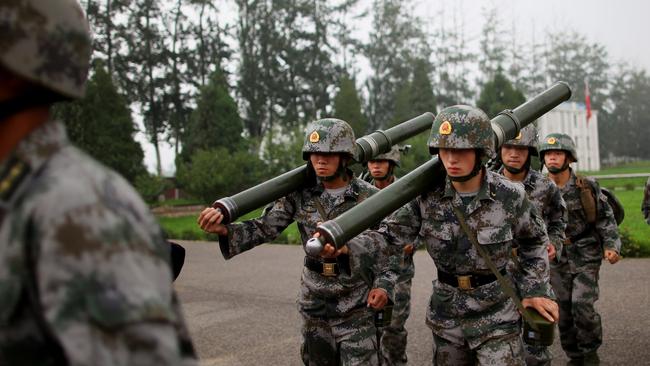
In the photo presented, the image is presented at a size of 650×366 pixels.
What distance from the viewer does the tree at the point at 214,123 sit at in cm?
3309

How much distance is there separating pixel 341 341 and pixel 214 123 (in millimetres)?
29074

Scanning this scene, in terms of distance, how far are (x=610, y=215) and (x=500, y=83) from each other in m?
28.5

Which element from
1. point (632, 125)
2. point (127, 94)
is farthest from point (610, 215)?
point (632, 125)

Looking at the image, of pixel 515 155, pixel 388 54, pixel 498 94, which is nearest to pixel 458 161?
pixel 515 155

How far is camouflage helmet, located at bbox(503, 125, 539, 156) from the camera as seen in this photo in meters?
6.49

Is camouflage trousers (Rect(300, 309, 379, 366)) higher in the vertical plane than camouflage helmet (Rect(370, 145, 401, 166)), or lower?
lower

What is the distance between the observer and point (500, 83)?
3425 cm

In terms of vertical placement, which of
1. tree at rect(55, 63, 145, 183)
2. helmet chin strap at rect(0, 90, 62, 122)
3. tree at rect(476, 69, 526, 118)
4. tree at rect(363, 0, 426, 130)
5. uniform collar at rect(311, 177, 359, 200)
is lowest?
uniform collar at rect(311, 177, 359, 200)

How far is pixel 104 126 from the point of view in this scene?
27703 mm

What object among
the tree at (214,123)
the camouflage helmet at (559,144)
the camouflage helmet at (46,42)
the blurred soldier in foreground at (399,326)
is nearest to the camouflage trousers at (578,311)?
the camouflage helmet at (559,144)

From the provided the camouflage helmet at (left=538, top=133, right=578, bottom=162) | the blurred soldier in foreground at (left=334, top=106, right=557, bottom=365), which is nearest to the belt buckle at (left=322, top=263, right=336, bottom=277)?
the blurred soldier in foreground at (left=334, top=106, right=557, bottom=365)

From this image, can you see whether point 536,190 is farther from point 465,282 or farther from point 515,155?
point 465,282

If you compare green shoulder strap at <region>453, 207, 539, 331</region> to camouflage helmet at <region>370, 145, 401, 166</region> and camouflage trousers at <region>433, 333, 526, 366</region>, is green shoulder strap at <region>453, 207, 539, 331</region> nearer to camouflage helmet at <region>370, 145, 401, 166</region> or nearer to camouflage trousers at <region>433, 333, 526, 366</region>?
camouflage trousers at <region>433, 333, 526, 366</region>

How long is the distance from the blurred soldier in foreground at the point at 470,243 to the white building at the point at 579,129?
49564 mm
